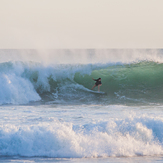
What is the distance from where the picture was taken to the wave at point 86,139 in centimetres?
706

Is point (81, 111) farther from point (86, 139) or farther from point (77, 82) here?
point (77, 82)

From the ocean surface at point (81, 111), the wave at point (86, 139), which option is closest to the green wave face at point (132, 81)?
the ocean surface at point (81, 111)

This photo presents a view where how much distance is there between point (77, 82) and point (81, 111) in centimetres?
585

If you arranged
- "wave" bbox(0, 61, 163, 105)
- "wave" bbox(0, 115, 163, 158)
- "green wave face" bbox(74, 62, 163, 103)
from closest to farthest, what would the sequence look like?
"wave" bbox(0, 115, 163, 158), "wave" bbox(0, 61, 163, 105), "green wave face" bbox(74, 62, 163, 103)

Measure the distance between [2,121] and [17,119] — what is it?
1.53 ft

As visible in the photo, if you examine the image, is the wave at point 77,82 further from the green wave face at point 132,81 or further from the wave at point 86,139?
the wave at point 86,139

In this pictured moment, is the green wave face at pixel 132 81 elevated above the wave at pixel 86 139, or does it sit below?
above

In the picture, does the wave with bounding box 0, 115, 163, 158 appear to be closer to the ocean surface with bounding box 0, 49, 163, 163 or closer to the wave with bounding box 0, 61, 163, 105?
the ocean surface with bounding box 0, 49, 163, 163

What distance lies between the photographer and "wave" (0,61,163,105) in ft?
49.0

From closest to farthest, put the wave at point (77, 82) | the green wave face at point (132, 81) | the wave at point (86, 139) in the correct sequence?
the wave at point (86, 139) < the wave at point (77, 82) < the green wave face at point (132, 81)

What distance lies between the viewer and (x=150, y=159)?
679cm

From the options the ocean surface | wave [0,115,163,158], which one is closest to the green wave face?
the ocean surface

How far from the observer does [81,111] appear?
11156mm

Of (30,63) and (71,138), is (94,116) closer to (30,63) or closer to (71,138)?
(71,138)
